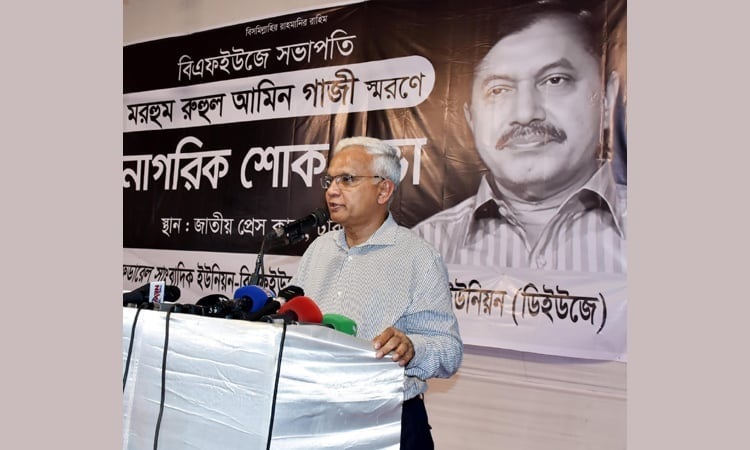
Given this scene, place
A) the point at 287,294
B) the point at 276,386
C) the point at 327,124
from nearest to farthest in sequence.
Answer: the point at 276,386 < the point at 287,294 < the point at 327,124

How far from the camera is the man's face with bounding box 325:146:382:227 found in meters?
2.14

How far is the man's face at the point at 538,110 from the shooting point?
3.29 meters

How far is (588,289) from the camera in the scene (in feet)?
10.6

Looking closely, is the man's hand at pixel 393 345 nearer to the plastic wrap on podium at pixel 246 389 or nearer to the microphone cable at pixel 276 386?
the plastic wrap on podium at pixel 246 389

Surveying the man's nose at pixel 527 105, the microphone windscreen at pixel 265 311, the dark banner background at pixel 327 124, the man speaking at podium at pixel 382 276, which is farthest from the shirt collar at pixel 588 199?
the microphone windscreen at pixel 265 311

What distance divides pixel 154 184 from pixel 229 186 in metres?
0.78

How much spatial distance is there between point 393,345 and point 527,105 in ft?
7.84

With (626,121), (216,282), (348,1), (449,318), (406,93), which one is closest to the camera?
(449,318)

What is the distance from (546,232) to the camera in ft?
11.1

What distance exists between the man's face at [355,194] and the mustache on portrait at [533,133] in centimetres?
154

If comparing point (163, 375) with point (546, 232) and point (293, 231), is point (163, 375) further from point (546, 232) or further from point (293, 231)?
point (546, 232)

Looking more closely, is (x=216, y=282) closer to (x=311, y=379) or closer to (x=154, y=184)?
(x=154, y=184)

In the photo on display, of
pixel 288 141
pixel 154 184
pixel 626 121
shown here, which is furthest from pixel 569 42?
pixel 154 184

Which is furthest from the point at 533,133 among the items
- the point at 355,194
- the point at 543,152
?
the point at 355,194
